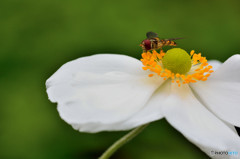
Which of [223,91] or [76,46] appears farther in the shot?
[76,46]

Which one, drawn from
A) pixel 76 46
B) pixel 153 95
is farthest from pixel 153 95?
pixel 76 46

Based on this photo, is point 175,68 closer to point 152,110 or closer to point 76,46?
point 152,110

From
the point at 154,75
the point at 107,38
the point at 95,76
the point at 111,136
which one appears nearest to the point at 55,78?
the point at 95,76

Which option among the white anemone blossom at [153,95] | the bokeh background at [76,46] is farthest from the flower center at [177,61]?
the bokeh background at [76,46]

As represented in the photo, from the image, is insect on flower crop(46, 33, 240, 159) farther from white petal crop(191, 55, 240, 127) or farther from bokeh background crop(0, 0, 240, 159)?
bokeh background crop(0, 0, 240, 159)

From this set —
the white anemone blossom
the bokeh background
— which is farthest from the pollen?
the bokeh background

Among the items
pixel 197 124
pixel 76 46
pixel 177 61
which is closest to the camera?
pixel 197 124

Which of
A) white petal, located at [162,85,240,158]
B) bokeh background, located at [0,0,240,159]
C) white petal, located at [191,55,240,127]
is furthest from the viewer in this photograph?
bokeh background, located at [0,0,240,159]
